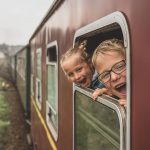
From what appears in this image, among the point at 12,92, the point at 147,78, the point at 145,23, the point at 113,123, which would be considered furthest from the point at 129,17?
the point at 12,92

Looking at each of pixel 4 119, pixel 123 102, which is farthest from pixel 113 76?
pixel 4 119

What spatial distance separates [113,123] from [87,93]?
50cm

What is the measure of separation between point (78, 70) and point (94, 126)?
0.33 m

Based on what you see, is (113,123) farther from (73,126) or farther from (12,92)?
(12,92)

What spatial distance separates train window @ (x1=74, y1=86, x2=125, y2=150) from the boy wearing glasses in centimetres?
7

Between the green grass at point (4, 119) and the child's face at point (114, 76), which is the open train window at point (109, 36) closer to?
the child's face at point (114, 76)

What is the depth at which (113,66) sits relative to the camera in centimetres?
171

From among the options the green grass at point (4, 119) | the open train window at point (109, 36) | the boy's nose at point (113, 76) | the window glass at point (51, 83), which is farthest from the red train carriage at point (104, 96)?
the green grass at point (4, 119)

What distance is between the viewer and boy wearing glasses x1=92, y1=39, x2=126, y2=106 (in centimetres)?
169

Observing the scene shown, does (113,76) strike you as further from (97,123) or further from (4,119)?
(4,119)

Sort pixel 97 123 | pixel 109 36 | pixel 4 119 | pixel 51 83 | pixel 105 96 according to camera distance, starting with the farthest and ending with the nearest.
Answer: pixel 4 119 → pixel 51 83 → pixel 109 36 → pixel 97 123 → pixel 105 96

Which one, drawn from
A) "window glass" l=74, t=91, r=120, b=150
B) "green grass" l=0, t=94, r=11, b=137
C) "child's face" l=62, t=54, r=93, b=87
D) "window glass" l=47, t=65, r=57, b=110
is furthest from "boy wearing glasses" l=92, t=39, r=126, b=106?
"green grass" l=0, t=94, r=11, b=137

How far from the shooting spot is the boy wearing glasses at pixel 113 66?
1690 millimetres

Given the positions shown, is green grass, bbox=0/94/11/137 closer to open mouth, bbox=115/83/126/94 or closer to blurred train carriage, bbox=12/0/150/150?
blurred train carriage, bbox=12/0/150/150
